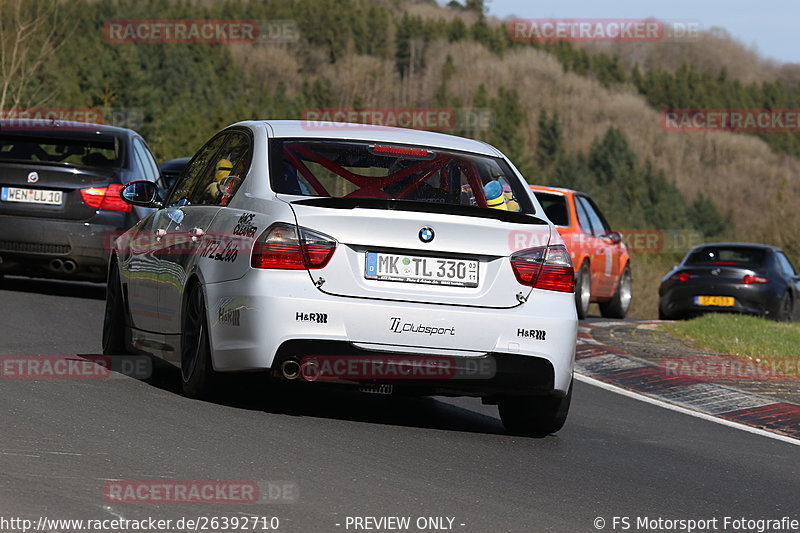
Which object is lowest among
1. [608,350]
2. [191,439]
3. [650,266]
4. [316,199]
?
[650,266]

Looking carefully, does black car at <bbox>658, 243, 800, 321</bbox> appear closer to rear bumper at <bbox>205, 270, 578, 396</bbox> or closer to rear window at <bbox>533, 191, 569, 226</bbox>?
rear window at <bbox>533, 191, 569, 226</bbox>

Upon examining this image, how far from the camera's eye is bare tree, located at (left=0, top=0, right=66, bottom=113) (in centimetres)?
3259

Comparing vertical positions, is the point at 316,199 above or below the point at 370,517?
above

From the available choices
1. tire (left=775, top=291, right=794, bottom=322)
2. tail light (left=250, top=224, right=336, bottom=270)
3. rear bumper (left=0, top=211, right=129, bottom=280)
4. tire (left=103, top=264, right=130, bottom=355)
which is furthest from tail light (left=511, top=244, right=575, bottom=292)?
tire (left=775, top=291, right=794, bottom=322)

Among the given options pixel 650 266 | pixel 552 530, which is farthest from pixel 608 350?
pixel 650 266

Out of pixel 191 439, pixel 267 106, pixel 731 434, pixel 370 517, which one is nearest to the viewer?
pixel 370 517

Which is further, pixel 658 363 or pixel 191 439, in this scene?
pixel 658 363

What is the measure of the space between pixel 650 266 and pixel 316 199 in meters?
70.9

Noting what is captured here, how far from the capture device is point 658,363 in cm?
1313

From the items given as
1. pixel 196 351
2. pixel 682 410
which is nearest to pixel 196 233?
pixel 196 351

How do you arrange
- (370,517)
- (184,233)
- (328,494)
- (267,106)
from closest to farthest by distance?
(370,517) → (328,494) → (184,233) → (267,106)

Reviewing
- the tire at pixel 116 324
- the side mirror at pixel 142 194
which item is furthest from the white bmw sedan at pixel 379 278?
the tire at pixel 116 324

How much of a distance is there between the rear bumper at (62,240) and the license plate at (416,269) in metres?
7.47

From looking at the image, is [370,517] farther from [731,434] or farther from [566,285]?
[731,434]
